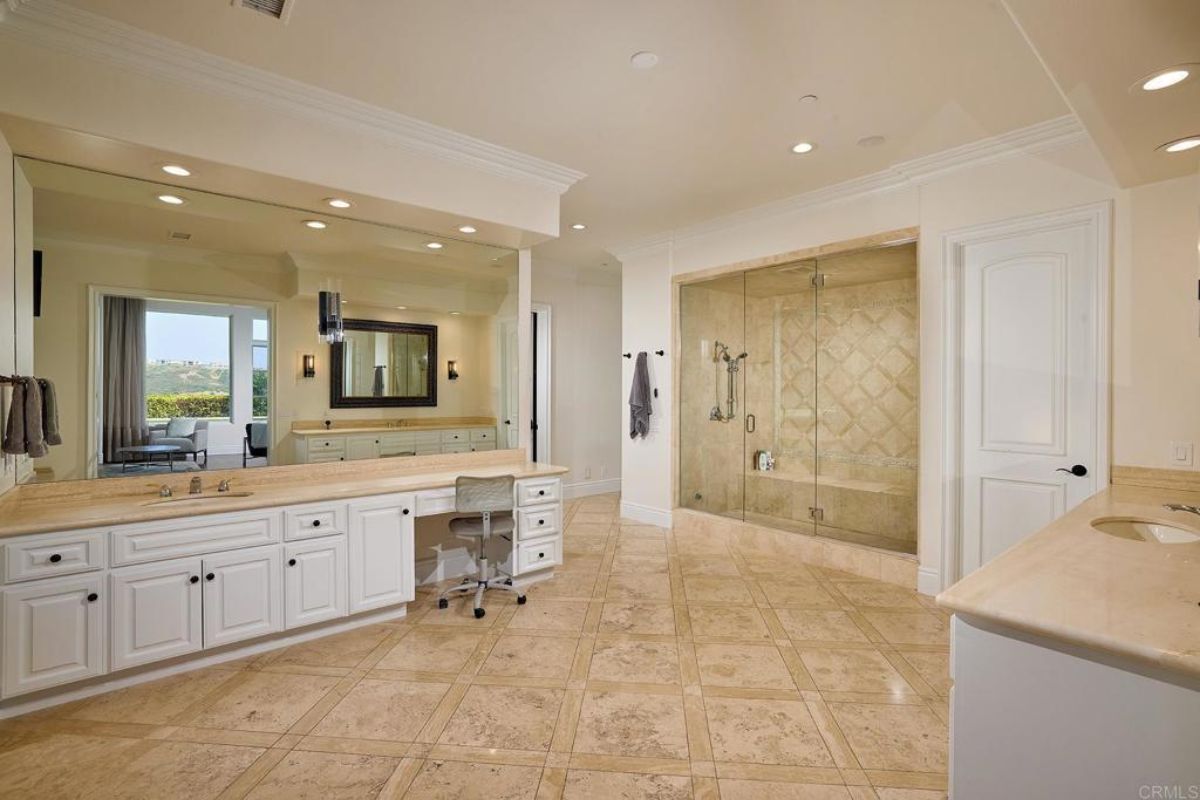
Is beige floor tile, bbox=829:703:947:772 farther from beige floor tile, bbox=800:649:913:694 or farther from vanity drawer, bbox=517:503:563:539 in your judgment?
vanity drawer, bbox=517:503:563:539

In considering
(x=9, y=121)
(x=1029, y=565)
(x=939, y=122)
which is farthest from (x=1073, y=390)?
(x=9, y=121)

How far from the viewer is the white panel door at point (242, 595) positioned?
107 inches

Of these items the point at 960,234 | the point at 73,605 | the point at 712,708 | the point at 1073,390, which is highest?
the point at 960,234

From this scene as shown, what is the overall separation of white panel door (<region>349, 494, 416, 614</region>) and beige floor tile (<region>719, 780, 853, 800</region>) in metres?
2.17

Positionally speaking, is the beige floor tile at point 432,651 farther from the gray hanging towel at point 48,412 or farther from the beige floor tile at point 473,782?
the gray hanging towel at point 48,412

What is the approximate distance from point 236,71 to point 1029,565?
148 inches

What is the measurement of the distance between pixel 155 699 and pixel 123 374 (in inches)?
63.5

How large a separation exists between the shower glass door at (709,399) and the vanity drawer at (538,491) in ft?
6.26

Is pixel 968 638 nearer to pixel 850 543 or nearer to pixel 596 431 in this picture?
pixel 850 543

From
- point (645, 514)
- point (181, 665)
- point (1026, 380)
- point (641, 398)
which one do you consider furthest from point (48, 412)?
point (1026, 380)

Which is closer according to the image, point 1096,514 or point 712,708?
point 1096,514

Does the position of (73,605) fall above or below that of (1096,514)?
below

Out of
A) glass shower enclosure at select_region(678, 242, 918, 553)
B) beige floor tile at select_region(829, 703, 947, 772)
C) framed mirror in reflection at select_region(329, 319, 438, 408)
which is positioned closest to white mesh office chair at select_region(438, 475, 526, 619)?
framed mirror in reflection at select_region(329, 319, 438, 408)

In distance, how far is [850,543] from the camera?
4.35m
